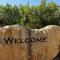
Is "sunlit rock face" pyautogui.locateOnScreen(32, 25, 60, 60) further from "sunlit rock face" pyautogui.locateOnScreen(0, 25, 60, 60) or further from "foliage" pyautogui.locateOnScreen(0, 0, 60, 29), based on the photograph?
"foliage" pyautogui.locateOnScreen(0, 0, 60, 29)

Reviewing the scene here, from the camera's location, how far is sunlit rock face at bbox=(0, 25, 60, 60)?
7668 millimetres

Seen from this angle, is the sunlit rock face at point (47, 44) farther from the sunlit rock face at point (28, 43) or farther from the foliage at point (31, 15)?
the foliage at point (31, 15)

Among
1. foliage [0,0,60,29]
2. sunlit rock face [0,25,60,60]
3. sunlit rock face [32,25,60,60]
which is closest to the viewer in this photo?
sunlit rock face [0,25,60,60]

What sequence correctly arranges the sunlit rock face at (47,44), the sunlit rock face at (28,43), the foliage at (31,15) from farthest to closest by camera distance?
the foliage at (31,15)
the sunlit rock face at (47,44)
the sunlit rock face at (28,43)

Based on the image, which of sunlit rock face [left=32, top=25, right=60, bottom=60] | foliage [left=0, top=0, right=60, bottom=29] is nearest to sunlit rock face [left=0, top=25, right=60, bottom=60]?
sunlit rock face [left=32, top=25, right=60, bottom=60]

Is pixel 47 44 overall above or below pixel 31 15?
below

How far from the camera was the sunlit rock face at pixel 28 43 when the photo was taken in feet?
25.2

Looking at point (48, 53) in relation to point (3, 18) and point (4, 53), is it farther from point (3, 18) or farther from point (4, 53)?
point (3, 18)

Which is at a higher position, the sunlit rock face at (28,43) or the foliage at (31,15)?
the foliage at (31,15)

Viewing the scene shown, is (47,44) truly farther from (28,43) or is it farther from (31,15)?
(31,15)

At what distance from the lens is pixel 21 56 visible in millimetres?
7766

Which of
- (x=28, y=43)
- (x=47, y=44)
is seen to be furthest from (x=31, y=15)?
(x=28, y=43)

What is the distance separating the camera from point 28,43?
308 inches

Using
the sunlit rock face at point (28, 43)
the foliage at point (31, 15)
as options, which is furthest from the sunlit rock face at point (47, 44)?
the foliage at point (31, 15)
